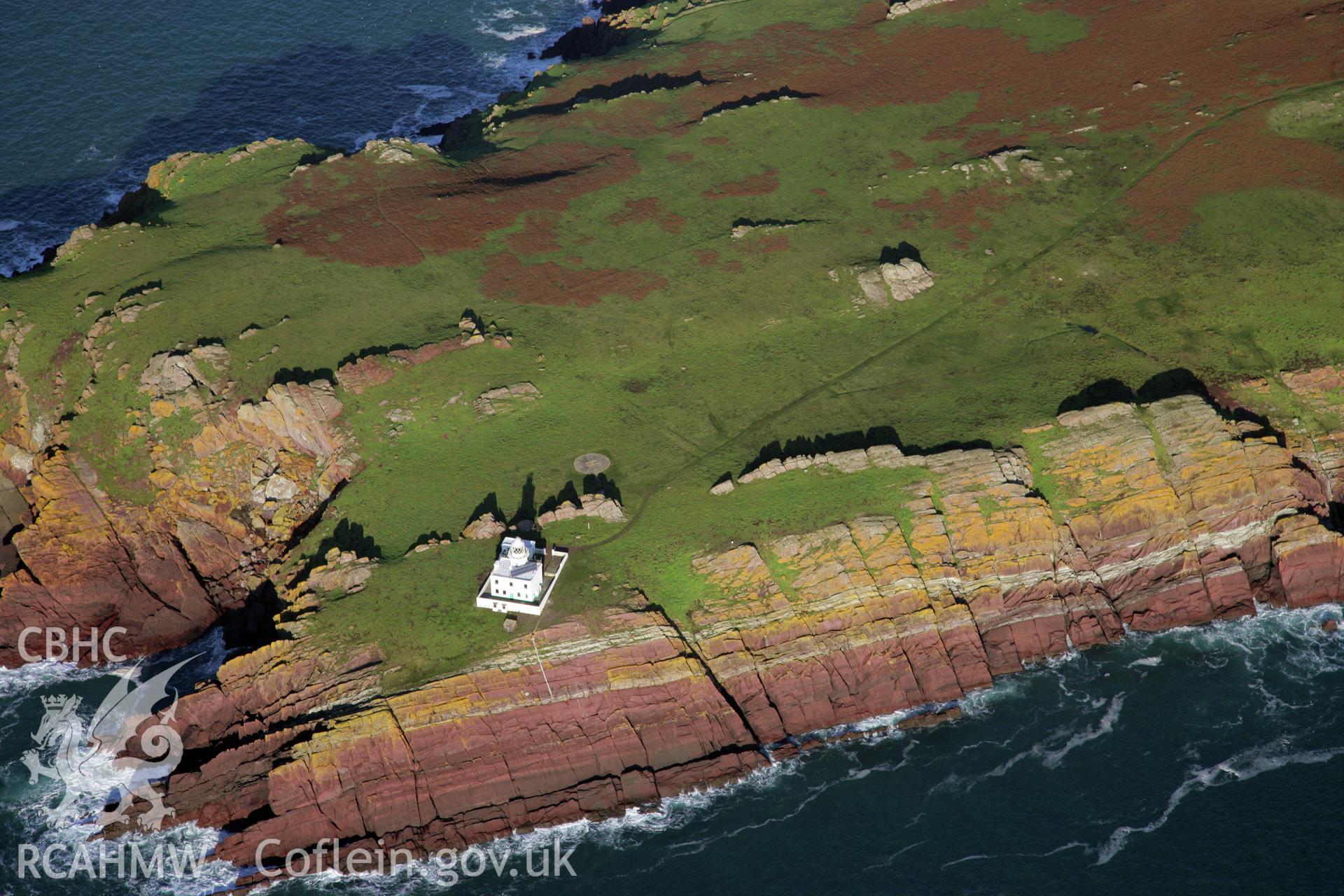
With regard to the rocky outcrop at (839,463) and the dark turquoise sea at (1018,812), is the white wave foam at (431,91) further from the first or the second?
the dark turquoise sea at (1018,812)

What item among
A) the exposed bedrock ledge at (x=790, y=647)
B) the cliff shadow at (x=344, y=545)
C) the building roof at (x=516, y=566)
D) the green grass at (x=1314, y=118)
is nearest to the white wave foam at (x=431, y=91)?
the cliff shadow at (x=344, y=545)

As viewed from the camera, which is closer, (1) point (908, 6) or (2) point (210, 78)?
(1) point (908, 6)

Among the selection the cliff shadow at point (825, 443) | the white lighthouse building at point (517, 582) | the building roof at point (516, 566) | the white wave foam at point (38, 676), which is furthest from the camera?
the cliff shadow at point (825, 443)

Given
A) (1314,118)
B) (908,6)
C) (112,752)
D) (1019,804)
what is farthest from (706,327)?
(1314,118)

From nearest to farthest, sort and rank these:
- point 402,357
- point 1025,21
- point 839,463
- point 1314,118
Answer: point 839,463, point 402,357, point 1314,118, point 1025,21

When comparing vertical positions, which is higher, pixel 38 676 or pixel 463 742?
pixel 463 742
